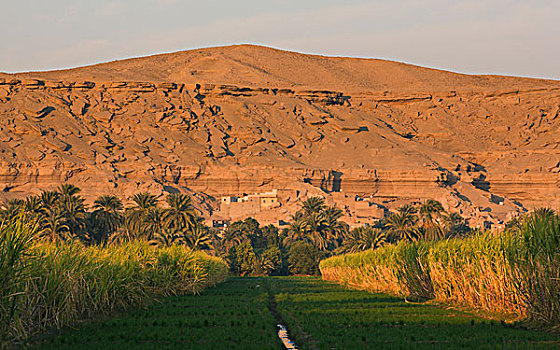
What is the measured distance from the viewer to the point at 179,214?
5822 cm

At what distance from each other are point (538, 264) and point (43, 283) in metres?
11.0

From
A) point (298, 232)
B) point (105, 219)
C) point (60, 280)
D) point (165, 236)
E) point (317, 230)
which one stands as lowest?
point (298, 232)

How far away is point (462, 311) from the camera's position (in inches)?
808

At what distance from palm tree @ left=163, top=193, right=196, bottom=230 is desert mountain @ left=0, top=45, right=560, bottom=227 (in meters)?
46.1

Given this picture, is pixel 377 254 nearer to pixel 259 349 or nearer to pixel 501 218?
pixel 259 349

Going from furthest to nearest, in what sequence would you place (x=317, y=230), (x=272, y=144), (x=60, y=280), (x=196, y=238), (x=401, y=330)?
(x=272, y=144), (x=317, y=230), (x=196, y=238), (x=401, y=330), (x=60, y=280)

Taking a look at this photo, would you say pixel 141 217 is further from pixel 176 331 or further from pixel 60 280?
pixel 60 280

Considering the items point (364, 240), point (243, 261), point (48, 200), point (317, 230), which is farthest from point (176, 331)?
point (317, 230)

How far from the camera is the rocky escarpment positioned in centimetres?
11531

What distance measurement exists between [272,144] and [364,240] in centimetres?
7139

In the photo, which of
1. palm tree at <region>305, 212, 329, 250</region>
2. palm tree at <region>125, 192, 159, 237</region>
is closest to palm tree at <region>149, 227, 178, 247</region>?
palm tree at <region>125, 192, 159, 237</region>

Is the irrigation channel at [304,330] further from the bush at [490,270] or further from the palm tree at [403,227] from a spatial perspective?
the palm tree at [403,227]

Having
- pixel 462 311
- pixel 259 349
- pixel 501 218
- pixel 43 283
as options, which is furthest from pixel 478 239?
pixel 501 218

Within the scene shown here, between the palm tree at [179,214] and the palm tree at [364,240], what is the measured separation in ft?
49.7
